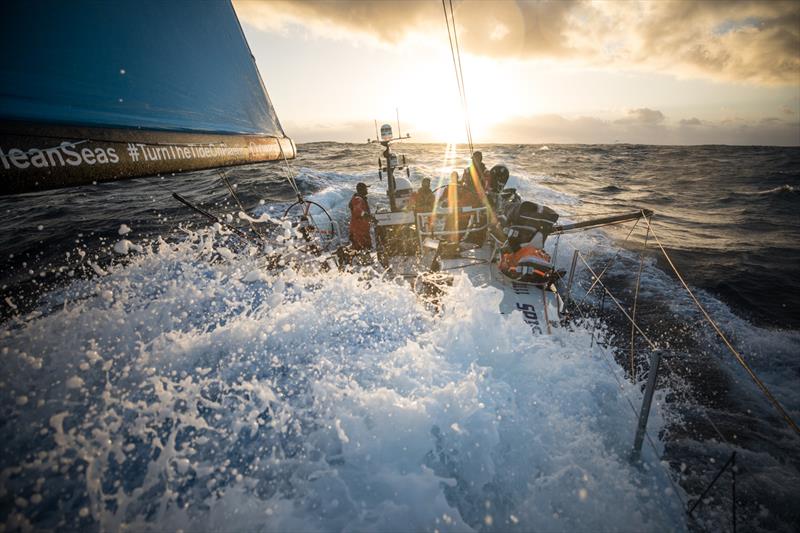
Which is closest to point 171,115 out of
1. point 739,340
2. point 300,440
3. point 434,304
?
point 300,440

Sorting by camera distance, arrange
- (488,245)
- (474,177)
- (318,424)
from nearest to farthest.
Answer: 1. (318,424)
2. (488,245)
3. (474,177)

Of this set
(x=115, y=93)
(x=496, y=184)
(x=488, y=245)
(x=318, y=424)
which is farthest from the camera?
(x=496, y=184)

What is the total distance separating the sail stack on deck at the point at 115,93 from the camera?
4.97 ft

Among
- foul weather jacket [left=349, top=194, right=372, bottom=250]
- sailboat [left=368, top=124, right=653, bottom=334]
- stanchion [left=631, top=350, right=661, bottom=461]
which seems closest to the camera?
stanchion [left=631, top=350, right=661, bottom=461]

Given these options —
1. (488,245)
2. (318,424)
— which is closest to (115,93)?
(318,424)

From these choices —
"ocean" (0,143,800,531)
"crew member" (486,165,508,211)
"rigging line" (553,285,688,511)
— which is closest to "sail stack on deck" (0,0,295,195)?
"ocean" (0,143,800,531)

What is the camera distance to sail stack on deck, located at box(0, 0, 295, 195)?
59.6 inches

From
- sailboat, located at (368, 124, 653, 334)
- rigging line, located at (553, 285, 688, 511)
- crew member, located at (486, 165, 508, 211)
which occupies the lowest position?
rigging line, located at (553, 285, 688, 511)

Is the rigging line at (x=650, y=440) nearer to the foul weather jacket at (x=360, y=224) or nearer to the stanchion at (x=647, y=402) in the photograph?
the stanchion at (x=647, y=402)

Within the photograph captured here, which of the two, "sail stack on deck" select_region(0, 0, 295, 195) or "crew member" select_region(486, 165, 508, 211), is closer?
"sail stack on deck" select_region(0, 0, 295, 195)

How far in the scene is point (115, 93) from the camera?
2057 millimetres

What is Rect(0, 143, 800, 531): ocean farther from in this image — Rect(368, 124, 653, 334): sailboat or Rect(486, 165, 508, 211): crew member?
Rect(486, 165, 508, 211): crew member

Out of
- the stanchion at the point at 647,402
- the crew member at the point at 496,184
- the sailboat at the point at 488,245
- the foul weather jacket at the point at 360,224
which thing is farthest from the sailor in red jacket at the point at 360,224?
the stanchion at the point at 647,402

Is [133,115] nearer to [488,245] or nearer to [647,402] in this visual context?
[647,402]
